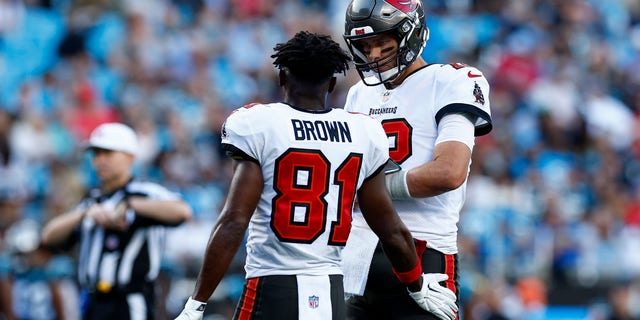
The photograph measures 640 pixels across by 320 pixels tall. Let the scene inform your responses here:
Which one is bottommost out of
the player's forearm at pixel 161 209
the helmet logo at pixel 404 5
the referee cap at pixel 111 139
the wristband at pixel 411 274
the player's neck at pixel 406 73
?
the wristband at pixel 411 274

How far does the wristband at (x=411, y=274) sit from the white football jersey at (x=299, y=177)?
362 mm

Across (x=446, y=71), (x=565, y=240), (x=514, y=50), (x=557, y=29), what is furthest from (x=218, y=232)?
(x=557, y=29)

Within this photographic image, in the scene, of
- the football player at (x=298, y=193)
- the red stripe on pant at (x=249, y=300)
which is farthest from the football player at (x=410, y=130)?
the red stripe on pant at (x=249, y=300)

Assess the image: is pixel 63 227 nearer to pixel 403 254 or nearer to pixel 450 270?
pixel 450 270

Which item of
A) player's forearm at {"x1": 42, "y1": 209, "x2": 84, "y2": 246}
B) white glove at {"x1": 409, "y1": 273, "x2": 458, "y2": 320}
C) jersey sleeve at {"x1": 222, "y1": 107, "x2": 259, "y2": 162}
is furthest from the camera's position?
player's forearm at {"x1": 42, "y1": 209, "x2": 84, "y2": 246}

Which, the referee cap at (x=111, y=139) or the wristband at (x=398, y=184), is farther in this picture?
the referee cap at (x=111, y=139)

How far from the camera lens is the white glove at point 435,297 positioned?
5.12 m

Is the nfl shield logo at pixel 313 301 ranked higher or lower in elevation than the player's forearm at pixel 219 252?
lower

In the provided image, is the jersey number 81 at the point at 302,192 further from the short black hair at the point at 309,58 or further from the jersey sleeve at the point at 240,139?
the short black hair at the point at 309,58

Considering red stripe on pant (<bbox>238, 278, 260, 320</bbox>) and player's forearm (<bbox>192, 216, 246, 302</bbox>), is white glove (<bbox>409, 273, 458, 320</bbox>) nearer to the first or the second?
red stripe on pant (<bbox>238, 278, 260, 320</bbox>)

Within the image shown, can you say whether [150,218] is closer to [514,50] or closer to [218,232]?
[218,232]

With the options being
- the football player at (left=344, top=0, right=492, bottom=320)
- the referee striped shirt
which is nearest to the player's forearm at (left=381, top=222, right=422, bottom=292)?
the football player at (left=344, top=0, right=492, bottom=320)

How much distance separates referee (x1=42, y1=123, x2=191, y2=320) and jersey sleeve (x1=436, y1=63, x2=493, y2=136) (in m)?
2.92

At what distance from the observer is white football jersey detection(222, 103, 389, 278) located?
462 centimetres
